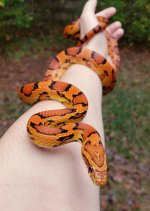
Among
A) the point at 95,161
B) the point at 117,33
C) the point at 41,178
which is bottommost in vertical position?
the point at 41,178

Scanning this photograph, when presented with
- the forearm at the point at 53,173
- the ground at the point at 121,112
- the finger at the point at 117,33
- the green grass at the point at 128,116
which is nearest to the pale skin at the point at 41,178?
the forearm at the point at 53,173

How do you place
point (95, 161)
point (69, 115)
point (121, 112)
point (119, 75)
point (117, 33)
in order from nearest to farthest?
1. point (95, 161)
2. point (69, 115)
3. point (117, 33)
4. point (121, 112)
5. point (119, 75)

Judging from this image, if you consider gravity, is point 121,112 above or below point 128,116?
above

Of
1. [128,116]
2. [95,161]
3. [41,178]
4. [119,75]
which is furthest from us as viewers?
[119,75]

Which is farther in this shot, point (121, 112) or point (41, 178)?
point (121, 112)

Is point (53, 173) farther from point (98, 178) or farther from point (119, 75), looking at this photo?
point (119, 75)

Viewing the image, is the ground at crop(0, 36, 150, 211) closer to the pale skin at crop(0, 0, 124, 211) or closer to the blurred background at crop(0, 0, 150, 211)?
the blurred background at crop(0, 0, 150, 211)

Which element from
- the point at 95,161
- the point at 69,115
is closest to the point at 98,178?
the point at 95,161
